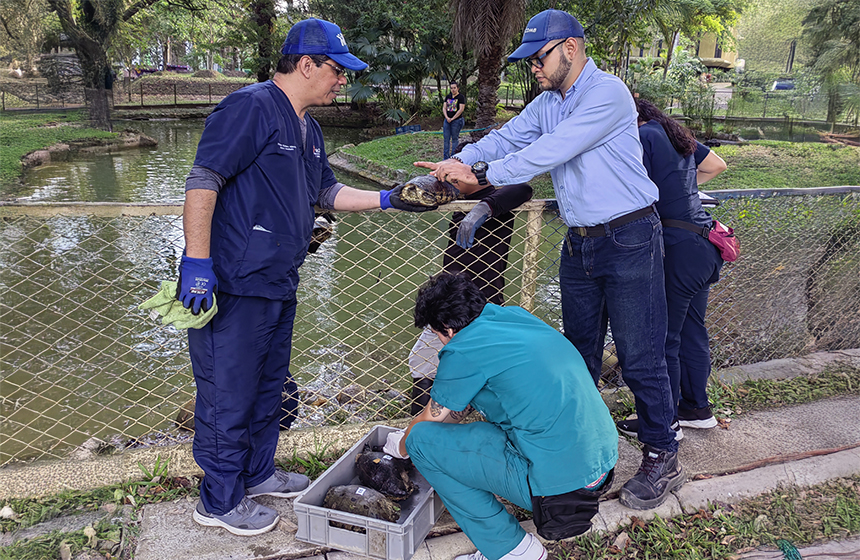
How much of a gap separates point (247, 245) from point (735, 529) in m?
2.25

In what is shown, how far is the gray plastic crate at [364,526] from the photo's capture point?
2.12 metres

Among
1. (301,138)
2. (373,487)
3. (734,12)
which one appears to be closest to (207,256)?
(301,138)

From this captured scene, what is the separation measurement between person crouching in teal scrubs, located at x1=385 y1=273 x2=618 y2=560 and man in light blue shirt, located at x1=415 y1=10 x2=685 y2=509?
47cm

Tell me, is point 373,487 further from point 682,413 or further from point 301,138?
point 682,413

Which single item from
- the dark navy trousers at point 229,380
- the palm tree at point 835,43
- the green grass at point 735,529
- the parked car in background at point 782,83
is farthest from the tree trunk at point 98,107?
the parked car in background at point 782,83

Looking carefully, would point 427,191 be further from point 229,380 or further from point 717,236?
point 717,236

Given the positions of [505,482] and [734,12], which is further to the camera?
[734,12]

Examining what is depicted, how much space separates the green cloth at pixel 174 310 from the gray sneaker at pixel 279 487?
86cm

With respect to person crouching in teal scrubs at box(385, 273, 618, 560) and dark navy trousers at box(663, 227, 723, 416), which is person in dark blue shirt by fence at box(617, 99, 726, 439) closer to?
dark navy trousers at box(663, 227, 723, 416)

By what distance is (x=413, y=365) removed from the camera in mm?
3305

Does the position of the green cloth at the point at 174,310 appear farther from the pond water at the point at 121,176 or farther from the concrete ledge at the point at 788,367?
the pond water at the point at 121,176

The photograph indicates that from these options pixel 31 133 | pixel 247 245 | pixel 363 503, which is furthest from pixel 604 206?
pixel 31 133

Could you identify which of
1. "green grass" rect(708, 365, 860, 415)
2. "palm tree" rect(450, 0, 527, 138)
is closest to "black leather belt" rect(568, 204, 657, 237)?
"green grass" rect(708, 365, 860, 415)

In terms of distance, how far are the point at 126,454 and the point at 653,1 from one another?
17.0 metres
